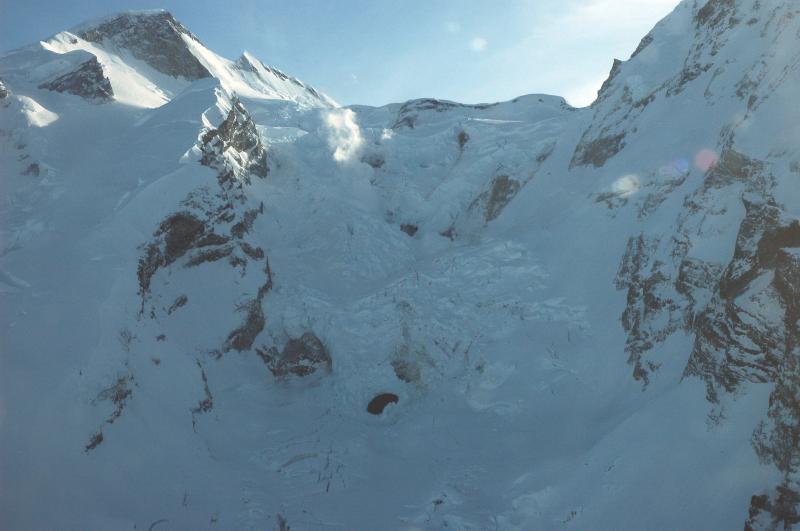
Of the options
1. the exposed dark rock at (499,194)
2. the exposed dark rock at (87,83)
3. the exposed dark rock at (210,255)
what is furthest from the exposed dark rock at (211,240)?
the exposed dark rock at (87,83)

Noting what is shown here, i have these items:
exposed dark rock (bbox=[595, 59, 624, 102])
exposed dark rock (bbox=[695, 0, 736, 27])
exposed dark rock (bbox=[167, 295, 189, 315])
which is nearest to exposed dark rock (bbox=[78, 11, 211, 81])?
exposed dark rock (bbox=[167, 295, 189, 315])

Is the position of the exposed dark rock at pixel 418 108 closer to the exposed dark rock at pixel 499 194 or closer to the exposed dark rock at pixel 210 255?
the exposed dark rock at pixel 499 194

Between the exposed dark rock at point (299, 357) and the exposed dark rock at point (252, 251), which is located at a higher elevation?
the exposed dark rock at point (252, 251)

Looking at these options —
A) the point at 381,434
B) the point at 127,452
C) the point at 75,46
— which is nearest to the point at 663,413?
the point at 381,434

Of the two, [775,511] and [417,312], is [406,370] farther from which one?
[775,511]

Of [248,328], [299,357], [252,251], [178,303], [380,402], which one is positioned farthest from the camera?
[252,251]

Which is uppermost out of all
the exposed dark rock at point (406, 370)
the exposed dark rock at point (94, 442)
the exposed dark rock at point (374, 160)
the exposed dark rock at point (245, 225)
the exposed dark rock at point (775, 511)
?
the exposed dark rock at point (374, 160)

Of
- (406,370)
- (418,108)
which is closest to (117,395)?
(406,370)

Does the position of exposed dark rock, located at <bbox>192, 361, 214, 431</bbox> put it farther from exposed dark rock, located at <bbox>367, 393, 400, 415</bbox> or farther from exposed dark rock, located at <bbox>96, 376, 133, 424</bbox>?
exposed dark rock, located at <bbox>367, 393, 400, 415</bbox>
